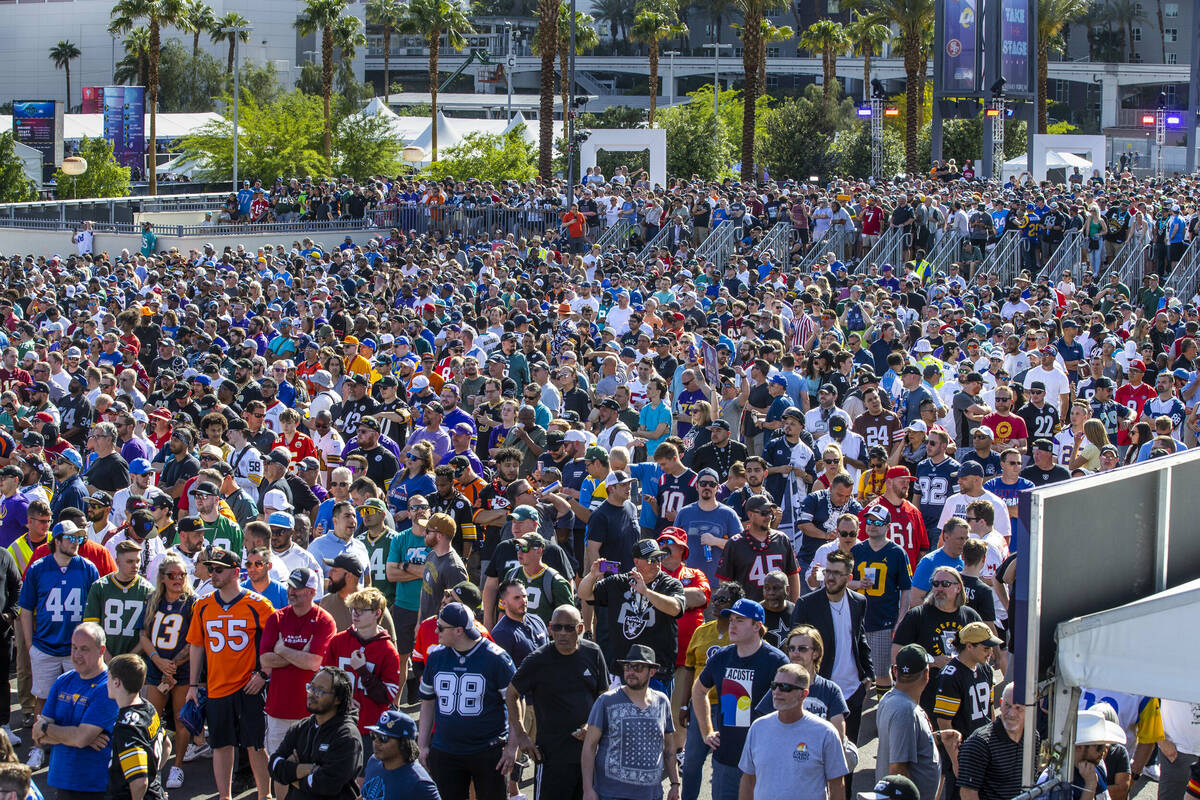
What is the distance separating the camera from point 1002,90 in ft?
137

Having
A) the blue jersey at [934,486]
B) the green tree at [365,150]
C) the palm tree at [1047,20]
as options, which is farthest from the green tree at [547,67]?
the blue jersey at [934,486]

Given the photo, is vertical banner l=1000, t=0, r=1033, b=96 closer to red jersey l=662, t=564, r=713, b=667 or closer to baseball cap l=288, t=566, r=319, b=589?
red jersey l=662, t=564, r=713, b=667

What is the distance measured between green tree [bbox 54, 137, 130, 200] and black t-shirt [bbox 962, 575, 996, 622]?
50263 millimetres

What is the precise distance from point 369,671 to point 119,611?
1.95 metres

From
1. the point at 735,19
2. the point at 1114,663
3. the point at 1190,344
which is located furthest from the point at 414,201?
the point at 735,19

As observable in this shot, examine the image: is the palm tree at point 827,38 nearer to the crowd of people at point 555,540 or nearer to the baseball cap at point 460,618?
the crowd of people at point 555,540

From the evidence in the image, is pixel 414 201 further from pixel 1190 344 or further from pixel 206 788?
pixel 206 788

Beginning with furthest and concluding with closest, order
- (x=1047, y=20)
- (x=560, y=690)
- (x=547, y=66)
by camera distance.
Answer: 1. (x=1047, y=20)
2. (x=547, y=66)
3. (x=560, y=690)

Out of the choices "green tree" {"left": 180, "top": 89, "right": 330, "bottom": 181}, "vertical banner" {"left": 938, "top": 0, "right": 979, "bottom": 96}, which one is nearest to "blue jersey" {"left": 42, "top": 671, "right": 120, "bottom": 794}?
"vertical banner" {"left": 938, "top": 0, "right": 979, "bottom": 96}

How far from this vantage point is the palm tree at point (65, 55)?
96.6m

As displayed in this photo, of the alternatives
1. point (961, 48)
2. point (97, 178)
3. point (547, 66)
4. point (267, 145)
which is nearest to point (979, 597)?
point (547, 66)

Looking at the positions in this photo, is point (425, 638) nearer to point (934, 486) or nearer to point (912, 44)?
point (934, 486)

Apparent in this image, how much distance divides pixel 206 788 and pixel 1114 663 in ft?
19.6

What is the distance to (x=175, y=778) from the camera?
8.68 metres
